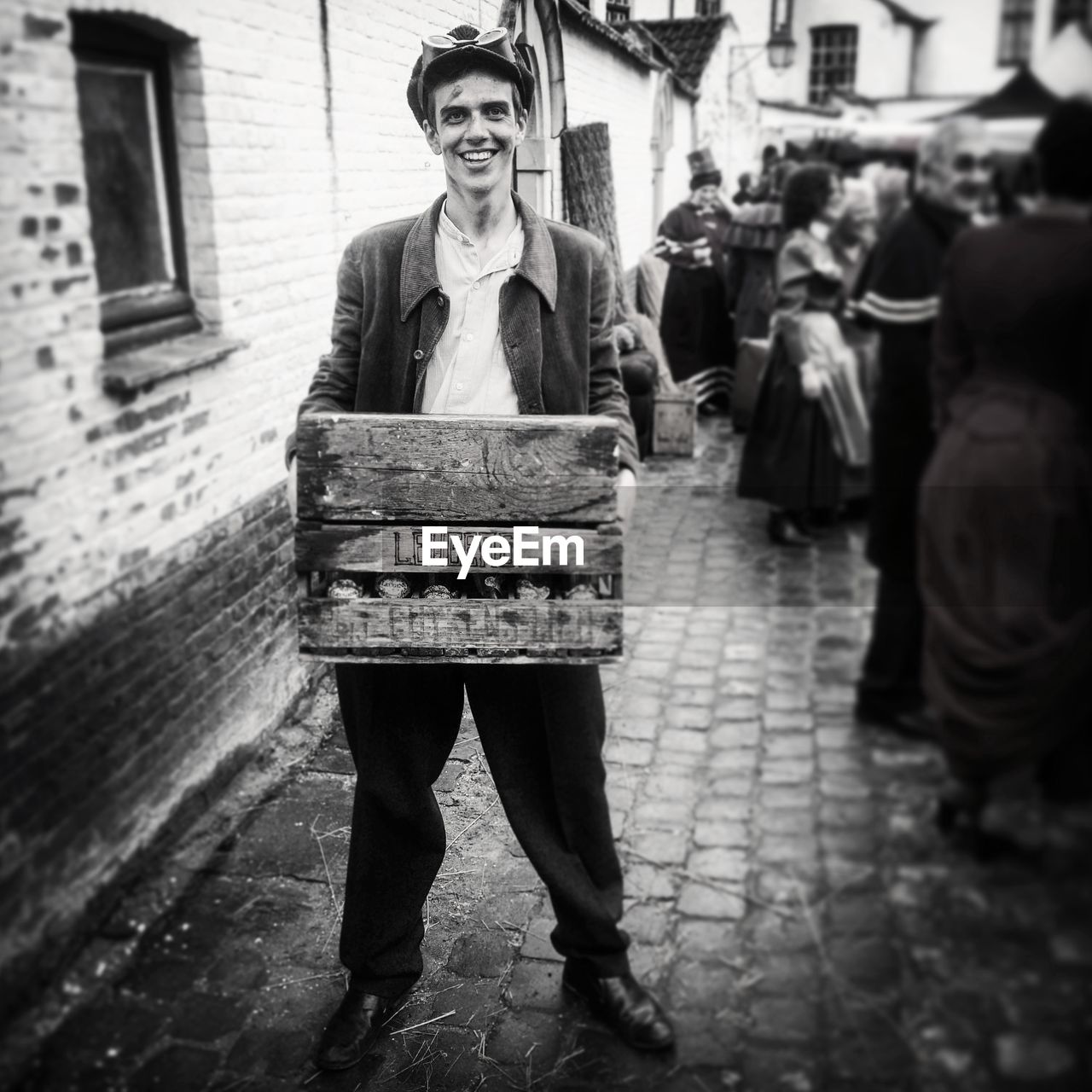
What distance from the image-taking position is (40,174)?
2418 mm

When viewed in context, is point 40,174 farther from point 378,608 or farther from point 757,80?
point 757,80

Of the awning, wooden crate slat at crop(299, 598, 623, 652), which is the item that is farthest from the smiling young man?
the awning

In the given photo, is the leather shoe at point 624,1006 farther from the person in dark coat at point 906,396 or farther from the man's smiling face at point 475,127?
the man's smiling face at point 475,127

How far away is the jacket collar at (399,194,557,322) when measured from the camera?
2127 millimetres

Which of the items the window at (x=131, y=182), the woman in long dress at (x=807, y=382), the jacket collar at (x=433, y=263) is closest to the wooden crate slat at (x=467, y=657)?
the woman in long dress at (x=807, y=382)

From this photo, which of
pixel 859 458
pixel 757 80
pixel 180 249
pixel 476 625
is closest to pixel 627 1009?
pixel 476 625

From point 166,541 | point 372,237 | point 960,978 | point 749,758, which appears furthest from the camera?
point 166,541

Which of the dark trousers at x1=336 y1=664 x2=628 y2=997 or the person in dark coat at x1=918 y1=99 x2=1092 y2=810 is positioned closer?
the person in dark coat at x1=918 y1=99 x2=1092 y2=810

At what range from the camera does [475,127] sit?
204 cm

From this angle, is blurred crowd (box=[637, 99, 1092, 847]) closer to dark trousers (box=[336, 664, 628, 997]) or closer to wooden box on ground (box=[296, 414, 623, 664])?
wooden box on ground (box=[296, 414, 623, 664])

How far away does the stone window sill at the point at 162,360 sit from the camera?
2846mm

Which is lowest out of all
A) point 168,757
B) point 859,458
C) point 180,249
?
point 168,757

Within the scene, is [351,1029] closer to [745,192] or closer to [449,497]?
[449,497]

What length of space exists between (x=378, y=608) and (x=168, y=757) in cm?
160
